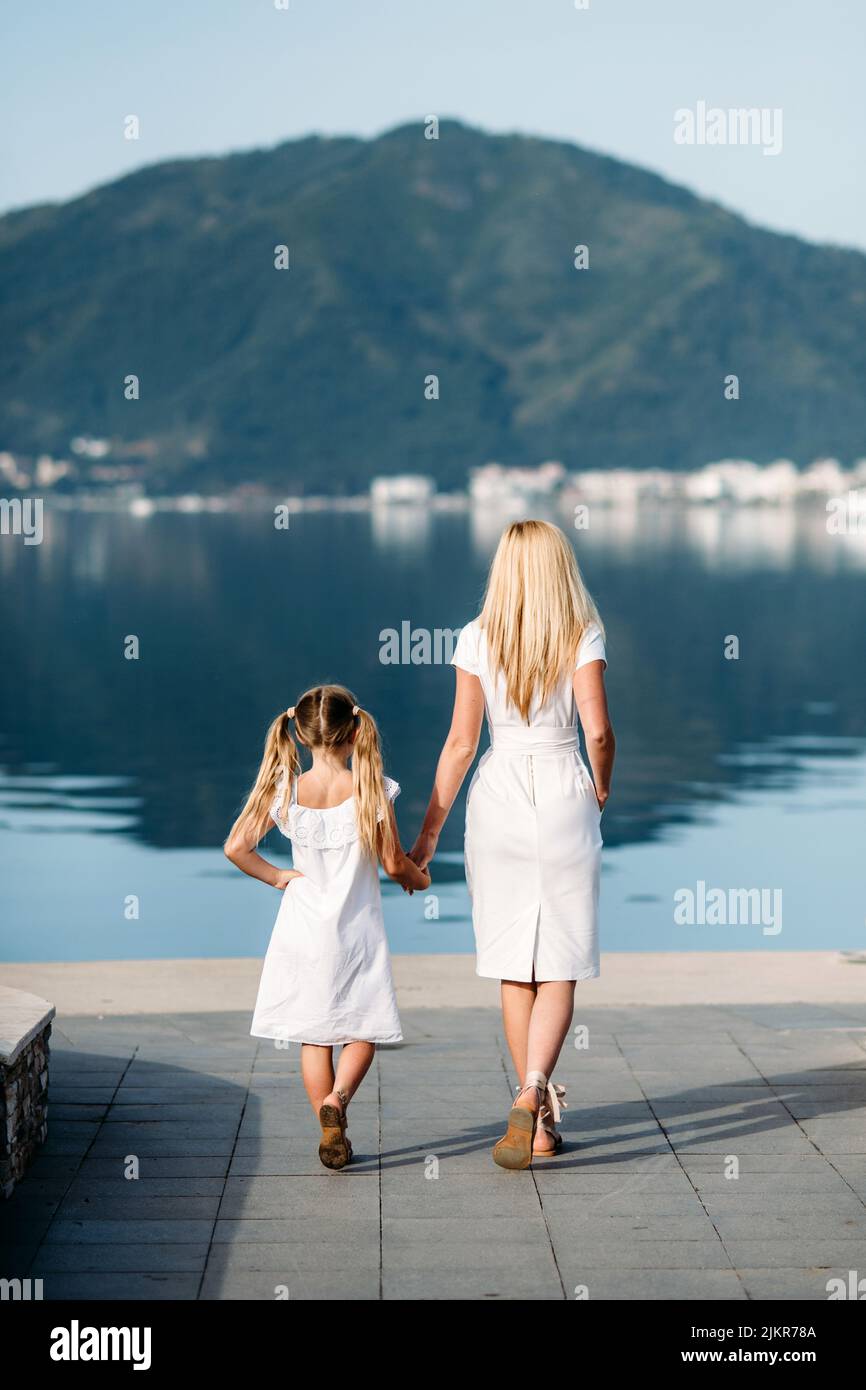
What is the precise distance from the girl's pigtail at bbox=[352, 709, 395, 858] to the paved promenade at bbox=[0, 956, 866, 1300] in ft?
2.36

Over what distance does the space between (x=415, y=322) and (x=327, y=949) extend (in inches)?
6429

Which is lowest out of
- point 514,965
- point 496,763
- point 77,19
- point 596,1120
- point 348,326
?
point 596,1120

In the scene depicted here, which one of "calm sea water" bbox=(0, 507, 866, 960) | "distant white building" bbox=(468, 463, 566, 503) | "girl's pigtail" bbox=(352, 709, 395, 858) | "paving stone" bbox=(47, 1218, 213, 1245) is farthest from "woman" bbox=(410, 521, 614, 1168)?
"distant white building" bbox=(468, 463, 566, 503)

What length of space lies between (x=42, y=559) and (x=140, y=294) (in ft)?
248

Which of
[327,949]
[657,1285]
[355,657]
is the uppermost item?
[327,949]

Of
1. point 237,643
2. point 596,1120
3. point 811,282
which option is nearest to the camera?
point 596,1120

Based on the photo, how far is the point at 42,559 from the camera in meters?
97.4

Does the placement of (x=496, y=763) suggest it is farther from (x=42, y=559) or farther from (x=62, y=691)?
(x=42, y=559)

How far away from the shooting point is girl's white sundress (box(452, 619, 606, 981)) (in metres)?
4.28

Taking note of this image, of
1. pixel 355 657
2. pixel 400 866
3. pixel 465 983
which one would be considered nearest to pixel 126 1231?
pixel 400 866

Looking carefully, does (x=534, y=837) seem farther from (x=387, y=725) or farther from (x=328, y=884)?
(x=387, y=725)

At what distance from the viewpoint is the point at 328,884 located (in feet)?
14.0

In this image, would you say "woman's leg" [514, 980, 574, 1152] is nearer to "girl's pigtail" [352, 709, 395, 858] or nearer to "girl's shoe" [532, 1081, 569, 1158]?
"girl's shoe" [532, 1081, 569, 1158]

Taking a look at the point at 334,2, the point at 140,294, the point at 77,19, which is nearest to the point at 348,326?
the point at 140,294
